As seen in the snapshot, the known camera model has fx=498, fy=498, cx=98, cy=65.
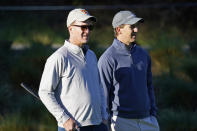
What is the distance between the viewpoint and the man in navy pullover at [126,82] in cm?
439

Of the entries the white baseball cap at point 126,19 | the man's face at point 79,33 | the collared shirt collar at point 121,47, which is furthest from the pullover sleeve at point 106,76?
the man's face at point 79,33

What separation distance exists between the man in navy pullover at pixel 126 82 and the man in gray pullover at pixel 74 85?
0.51m

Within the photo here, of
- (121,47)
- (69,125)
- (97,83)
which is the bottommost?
(69,125)

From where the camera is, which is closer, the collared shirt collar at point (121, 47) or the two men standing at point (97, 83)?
the two men standing at point (97, 83)

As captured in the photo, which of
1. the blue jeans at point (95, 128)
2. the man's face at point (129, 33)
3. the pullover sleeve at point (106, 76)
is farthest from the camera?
the man's face at point (129, 33)

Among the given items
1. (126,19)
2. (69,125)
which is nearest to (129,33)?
(126,19)

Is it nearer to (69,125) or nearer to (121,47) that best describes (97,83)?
(69,125)

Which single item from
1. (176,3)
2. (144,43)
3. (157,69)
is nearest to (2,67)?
(157,69)

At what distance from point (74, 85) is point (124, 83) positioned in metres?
0.77

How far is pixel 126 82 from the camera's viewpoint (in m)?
4.39

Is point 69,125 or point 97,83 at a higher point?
point 97,83

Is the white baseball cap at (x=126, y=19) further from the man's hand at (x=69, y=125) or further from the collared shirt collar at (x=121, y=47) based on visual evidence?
the man's hand at (x=69, y=125)

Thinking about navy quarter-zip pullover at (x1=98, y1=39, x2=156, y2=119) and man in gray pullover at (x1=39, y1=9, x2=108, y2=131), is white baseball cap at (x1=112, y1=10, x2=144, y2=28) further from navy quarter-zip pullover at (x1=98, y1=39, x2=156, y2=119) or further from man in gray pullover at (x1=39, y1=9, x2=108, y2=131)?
man in gray pullover at (x1=39, y1=9, x2=108, y2=131)

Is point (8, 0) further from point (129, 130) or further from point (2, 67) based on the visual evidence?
point (129, 130)
